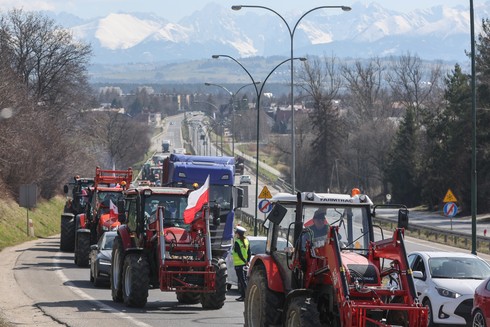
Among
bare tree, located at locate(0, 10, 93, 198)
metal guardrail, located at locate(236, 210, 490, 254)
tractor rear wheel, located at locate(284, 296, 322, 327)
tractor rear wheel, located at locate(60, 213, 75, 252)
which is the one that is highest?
bare tree, located at locate(0, 10, 93, 198)

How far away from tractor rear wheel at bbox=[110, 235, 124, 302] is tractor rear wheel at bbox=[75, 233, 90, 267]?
40.6 feet

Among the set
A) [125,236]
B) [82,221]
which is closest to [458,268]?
[125,236]

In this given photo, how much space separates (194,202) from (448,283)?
5.37 m

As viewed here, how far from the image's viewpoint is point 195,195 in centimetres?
2220

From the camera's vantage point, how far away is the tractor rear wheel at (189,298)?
23359 mm

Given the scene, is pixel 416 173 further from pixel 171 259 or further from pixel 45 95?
pixel 171 259

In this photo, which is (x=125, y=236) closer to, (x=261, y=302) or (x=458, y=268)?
(x=458, y=268)

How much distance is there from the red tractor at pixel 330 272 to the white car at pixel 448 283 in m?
4.25

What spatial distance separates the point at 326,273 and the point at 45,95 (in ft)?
231

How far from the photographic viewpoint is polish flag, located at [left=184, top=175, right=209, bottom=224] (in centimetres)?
2195

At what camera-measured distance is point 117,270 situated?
23266 millimetres

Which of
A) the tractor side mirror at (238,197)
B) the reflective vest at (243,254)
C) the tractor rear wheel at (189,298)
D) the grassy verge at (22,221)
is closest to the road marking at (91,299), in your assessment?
the tractor rear wheel at (189,298)

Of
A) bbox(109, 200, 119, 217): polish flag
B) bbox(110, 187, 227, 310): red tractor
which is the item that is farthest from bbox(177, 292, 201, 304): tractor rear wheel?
bbox(109, 200, 119, 217): polish flag

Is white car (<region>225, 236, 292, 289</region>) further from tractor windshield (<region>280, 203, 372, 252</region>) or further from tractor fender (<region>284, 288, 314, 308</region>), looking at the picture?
tractor fender (<region>284, 288, 314, 308</region>)
